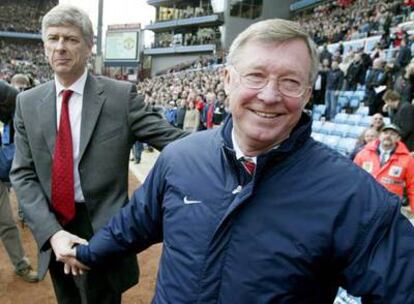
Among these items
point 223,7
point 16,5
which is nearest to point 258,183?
point 223,7

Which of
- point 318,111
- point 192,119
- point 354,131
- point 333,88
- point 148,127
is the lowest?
point 192,119

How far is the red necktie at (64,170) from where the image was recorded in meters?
2.11

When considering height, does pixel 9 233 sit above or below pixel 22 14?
below

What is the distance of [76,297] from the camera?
7.91 ft

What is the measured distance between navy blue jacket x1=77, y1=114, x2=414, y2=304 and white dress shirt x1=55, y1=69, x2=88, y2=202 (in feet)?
2.51

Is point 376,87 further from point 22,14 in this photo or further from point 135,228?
point 22,14

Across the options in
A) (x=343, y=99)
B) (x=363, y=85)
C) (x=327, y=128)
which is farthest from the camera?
(x=343, y=99)

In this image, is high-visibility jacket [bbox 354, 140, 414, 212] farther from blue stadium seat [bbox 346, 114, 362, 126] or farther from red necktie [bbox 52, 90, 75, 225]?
blue stadium seat [bbox 346, 114, 362, 126]

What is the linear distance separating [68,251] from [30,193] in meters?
0.43

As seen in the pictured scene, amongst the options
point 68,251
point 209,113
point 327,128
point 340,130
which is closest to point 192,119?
point 209,113

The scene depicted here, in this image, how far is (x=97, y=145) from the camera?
212 cm

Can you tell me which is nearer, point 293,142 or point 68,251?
point 293,142

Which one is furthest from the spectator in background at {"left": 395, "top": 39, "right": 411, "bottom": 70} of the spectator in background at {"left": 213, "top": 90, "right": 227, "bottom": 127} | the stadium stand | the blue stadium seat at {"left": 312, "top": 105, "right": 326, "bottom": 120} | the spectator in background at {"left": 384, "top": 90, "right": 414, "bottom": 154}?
the stadium stand

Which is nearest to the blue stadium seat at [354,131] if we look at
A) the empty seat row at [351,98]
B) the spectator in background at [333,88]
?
the empty seat row at [351,98]
